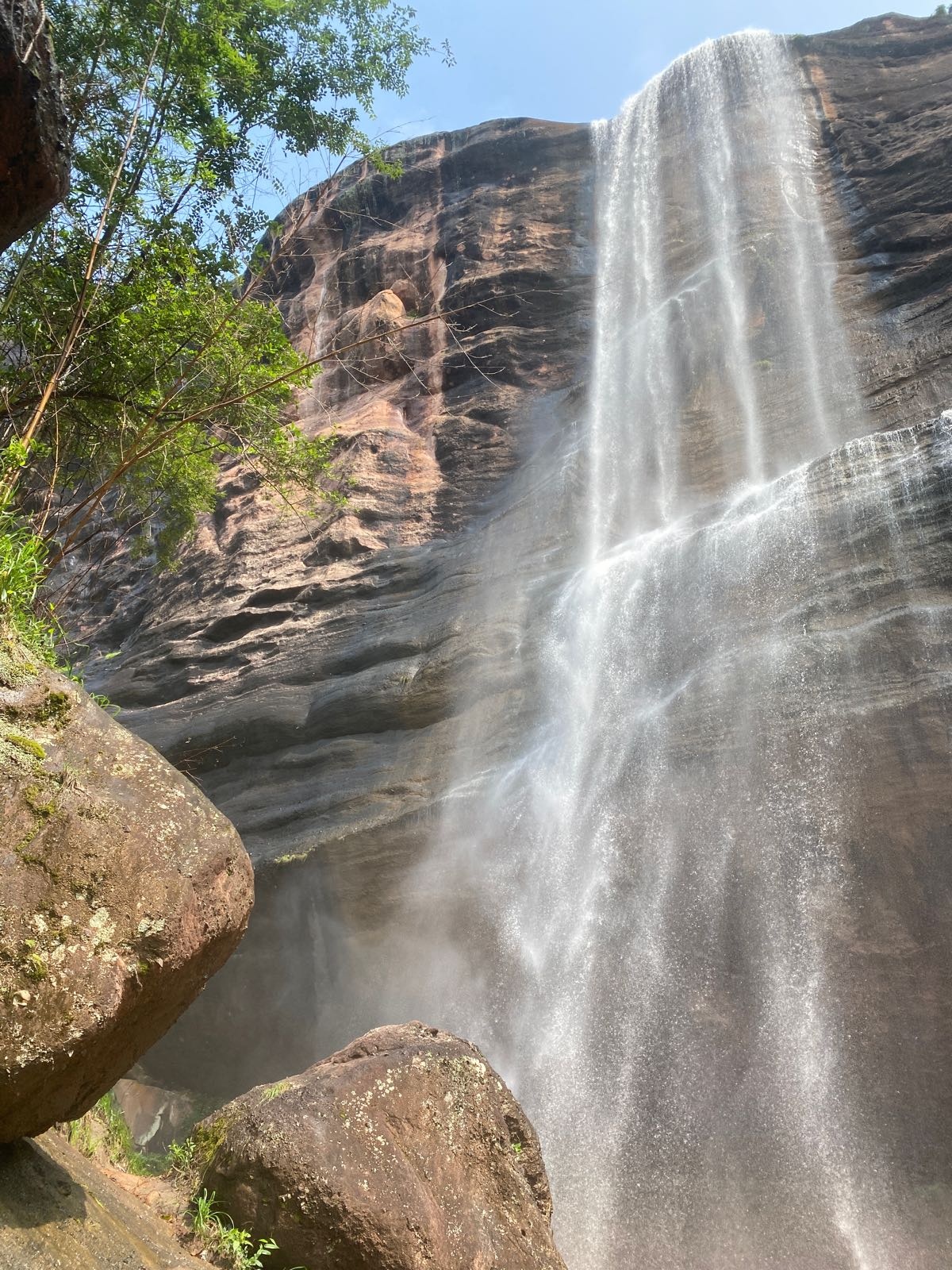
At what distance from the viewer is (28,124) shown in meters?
4.19

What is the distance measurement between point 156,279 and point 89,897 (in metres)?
7.20

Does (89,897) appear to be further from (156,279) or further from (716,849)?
(716,849)

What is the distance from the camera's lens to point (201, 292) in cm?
989

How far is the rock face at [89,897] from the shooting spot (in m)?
3.41

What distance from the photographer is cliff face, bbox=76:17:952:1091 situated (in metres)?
13.4

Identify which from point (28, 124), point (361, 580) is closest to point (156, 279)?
point (28, 124)

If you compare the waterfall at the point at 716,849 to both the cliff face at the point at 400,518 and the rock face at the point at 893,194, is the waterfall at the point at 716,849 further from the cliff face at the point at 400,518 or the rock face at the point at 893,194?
the rock face at the point at 893,194

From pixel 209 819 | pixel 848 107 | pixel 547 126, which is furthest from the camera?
pixel 547 126

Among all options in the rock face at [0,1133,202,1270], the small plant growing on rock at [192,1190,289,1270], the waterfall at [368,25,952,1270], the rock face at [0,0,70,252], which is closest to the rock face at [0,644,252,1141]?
the rock face at [0,1133,202,1270]

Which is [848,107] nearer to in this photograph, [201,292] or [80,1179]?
[201,292]

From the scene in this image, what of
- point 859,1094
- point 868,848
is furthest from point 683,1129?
point 868,848

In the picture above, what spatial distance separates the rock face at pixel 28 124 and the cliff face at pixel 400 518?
141 cm

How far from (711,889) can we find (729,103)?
79.2 ft

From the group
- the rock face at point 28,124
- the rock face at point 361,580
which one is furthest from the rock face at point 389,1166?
the rock face at point 28,124
